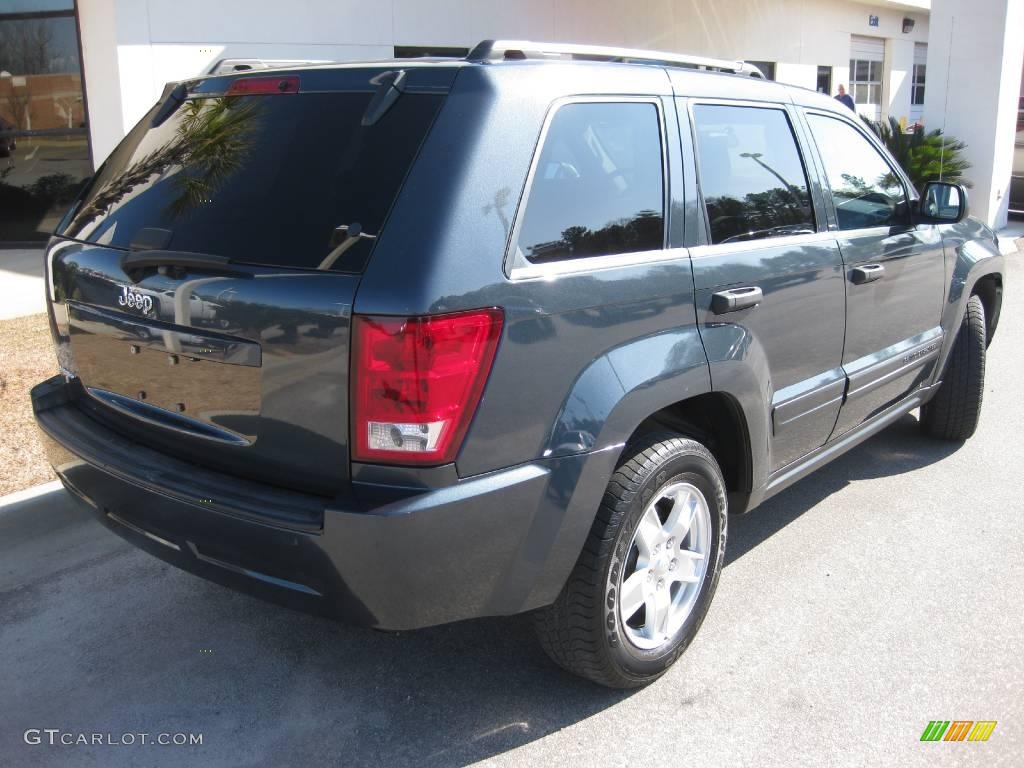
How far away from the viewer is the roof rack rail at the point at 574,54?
2736mm

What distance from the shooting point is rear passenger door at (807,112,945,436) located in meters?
3.91

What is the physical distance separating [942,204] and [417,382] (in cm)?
323

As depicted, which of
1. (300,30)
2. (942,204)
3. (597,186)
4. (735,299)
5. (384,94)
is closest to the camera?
(384,94)

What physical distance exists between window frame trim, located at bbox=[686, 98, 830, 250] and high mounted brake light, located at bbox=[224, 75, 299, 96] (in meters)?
1.28

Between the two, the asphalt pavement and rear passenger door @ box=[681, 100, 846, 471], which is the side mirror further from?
the asphalt pavement

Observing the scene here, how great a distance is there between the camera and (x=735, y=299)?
3125mm

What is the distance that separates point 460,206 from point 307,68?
0.85m

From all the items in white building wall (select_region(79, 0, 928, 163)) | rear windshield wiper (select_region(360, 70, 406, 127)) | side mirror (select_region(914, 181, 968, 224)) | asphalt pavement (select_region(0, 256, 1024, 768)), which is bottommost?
asphalt pavement (select_region(0, 256, 1024, 768))

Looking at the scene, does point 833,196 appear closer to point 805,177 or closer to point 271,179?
point 805,177

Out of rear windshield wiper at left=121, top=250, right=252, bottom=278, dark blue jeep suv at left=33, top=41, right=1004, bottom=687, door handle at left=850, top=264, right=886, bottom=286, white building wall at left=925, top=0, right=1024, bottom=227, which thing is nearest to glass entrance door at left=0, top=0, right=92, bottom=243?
dark blue jeep suv at left=33, top=41, right=1004, bottom=687

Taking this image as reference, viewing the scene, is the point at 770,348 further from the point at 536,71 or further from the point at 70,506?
the point at 70,506

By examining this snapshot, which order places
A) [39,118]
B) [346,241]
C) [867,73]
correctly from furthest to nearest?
[867,73]
[39,118]
[346,241]

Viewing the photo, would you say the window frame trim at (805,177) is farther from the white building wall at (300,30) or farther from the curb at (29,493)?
the white building wall at (300,30)

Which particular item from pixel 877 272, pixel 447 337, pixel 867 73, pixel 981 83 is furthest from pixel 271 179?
pixel 867 73
